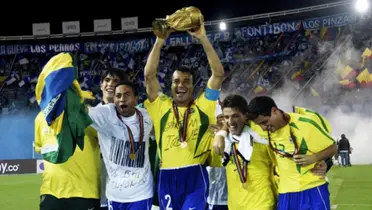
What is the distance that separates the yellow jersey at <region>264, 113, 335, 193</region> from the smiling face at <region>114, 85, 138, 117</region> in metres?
1.36

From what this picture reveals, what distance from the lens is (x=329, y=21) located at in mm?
22797

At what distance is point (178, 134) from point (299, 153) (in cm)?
114

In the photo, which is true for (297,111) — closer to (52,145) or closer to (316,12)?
(52,145)

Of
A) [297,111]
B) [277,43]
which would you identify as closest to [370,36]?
[277,43]

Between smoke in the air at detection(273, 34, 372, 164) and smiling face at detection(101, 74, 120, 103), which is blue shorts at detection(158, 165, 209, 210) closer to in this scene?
smiling face at detection(101, 74, 120, 103)

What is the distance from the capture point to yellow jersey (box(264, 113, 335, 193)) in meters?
4.55

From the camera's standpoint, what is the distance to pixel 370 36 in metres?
22.9

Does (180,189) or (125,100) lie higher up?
(125,100)

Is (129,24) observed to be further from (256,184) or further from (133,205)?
(133,205)

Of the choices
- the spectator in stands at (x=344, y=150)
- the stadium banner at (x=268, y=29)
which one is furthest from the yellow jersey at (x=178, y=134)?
the stadium banner at (x=268, y=29)

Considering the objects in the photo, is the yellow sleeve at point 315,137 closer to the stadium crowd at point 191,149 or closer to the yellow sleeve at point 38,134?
the stadium crowd at point 191,149

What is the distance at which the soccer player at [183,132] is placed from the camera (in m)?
4.81

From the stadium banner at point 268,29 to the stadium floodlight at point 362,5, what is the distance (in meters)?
2.75

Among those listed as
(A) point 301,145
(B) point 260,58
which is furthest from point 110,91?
(B) point 260,58
